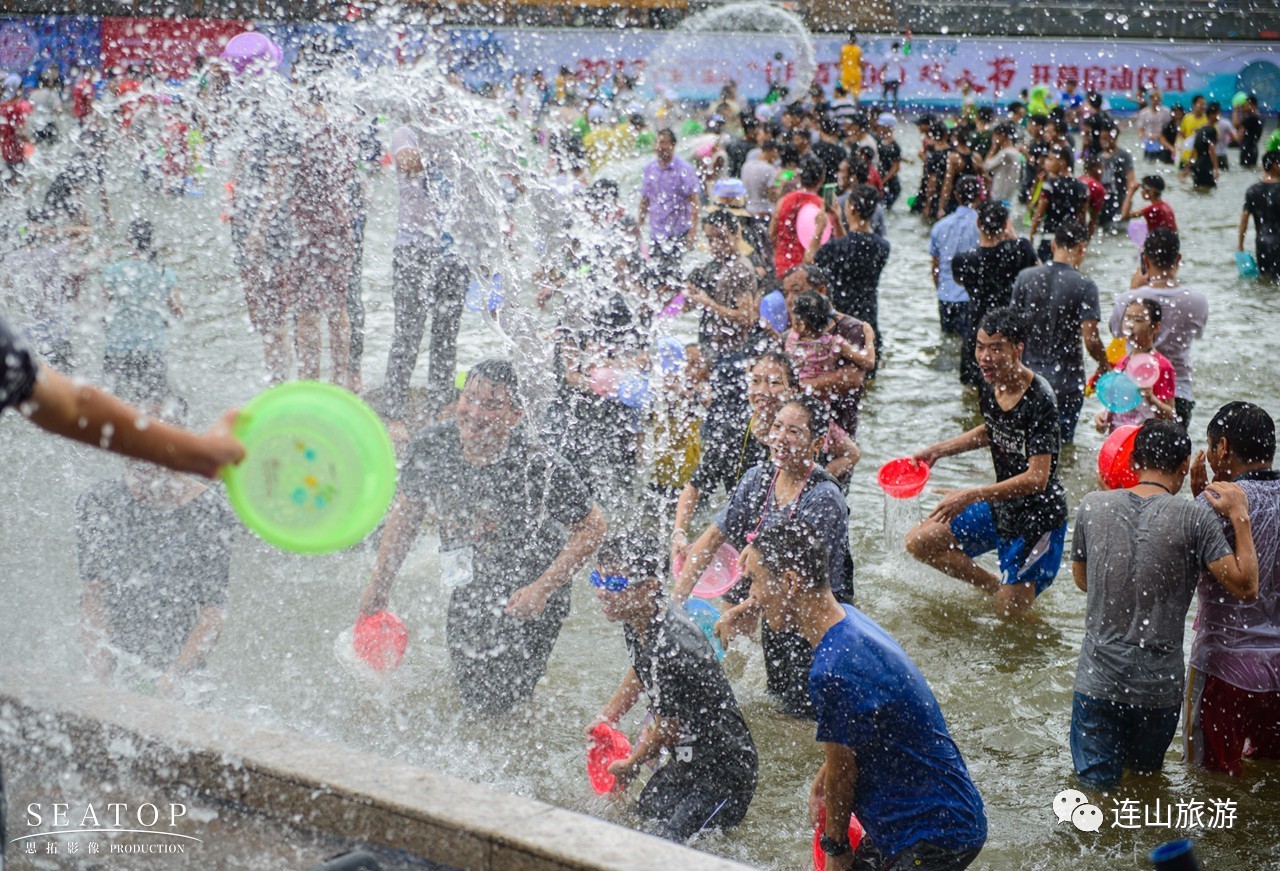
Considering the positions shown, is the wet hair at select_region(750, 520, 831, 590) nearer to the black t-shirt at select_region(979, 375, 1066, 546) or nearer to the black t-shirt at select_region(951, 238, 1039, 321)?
the black t-shirt at select_region(979, 375, 1066, 546)

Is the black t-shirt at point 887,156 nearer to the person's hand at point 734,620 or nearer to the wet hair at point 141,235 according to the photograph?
the wet hair at point 141,235

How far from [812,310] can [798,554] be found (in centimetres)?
296

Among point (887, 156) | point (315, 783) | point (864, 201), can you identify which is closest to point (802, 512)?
point (315, 783)

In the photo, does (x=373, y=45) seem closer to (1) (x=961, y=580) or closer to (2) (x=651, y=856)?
(1) (x=961, y=580)

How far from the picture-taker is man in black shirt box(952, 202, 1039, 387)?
8656 mm

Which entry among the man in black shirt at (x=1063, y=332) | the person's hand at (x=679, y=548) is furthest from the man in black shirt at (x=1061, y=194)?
the person's hand at (x=679, y=548)

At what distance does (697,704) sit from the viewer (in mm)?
3936

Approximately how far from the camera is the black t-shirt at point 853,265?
889cm

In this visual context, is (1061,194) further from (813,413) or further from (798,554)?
(798,554)

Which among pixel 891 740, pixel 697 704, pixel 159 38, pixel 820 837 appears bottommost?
pixel 820 837

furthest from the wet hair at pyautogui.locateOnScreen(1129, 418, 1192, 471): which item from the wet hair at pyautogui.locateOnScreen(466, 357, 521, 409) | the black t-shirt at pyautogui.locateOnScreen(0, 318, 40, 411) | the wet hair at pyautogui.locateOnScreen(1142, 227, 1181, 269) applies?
the black t-shirt at pyautogui.locateOnScreen(0, 318, 40, 411)

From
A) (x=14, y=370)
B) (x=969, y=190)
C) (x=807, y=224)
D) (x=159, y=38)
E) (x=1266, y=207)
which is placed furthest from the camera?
(x=159, y=38)

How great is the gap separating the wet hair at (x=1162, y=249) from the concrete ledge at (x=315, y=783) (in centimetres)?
515

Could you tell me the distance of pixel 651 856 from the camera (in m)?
3.16
